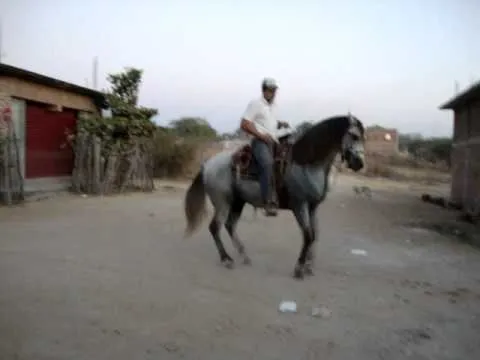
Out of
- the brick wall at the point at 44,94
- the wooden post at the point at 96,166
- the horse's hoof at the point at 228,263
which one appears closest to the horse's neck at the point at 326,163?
the horse's hoof at the point at 228,263

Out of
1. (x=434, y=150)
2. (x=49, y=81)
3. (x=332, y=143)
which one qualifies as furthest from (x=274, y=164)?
(x=434, y=150)

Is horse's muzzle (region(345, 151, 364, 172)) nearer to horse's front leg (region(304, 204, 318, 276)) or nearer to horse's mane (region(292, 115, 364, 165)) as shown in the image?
horse's mane (region(292, 115, 364, 165))

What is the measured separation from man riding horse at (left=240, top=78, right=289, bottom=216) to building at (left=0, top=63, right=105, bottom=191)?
8.26 m

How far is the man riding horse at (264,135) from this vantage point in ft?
20.3

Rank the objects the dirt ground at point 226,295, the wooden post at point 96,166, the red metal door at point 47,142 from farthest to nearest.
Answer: the wooden post at point 96,166
the red metal door at point 47,142
the dirt ground at point 226,295

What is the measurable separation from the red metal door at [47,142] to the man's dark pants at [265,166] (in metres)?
9.82

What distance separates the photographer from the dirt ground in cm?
380

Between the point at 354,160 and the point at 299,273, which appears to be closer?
the point at 354,160

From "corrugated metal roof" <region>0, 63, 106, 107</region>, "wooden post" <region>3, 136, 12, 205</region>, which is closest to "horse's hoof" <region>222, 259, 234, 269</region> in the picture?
"wooden post" <region>3, 136, 12, 205</region>

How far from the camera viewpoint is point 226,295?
5.20m

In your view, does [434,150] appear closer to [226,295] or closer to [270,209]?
[270,209]

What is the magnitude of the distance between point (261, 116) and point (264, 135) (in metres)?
0.23

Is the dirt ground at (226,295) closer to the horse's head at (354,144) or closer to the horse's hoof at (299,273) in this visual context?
the horse's hoof at (299,273)

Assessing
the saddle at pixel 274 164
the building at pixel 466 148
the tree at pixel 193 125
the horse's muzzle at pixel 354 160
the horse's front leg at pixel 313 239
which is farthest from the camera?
the tree at pixel 193 125
